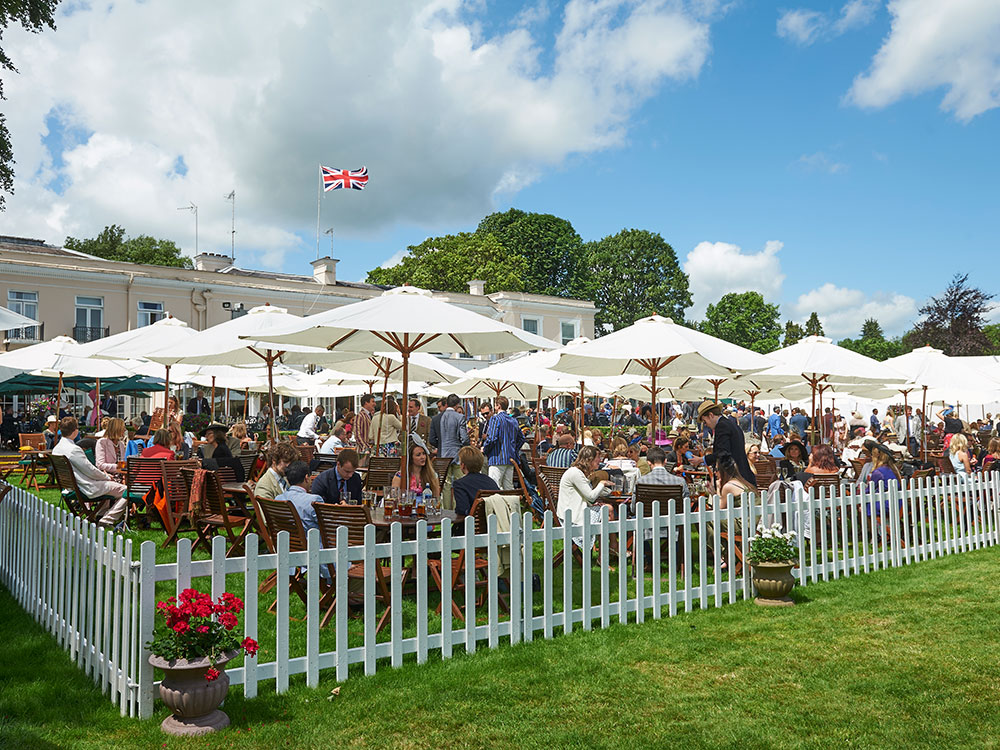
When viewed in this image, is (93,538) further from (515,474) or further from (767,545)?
(515,474)

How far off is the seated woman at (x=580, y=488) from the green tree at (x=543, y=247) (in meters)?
51.7

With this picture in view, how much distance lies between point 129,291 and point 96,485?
2977 cm

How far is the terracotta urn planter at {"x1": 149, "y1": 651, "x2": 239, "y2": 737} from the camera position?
12.5ft

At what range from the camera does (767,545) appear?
6602 mm

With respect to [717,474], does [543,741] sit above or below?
below

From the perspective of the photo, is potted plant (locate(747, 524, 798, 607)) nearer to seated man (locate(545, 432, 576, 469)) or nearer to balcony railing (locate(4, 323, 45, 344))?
seated man (locate(545, 432, 576, 469))

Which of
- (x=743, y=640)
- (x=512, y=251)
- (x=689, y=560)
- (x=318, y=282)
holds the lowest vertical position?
(x=743, y=640)

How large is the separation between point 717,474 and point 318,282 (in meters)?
38.3

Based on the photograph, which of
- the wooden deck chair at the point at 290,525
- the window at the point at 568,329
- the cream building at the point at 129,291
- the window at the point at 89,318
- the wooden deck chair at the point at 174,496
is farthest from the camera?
the window at the point at 568,329

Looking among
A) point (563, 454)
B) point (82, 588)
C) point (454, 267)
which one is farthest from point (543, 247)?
point (82, 588)

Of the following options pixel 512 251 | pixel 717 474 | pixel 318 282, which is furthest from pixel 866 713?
pixel 512 251

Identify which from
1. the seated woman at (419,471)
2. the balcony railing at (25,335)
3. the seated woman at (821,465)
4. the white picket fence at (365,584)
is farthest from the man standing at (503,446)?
the balcony railing at (25,335)

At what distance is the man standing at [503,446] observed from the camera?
10.8 metres

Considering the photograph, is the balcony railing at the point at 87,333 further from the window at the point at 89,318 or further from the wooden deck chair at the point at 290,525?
the wooden deck chair at the point at 290,525
